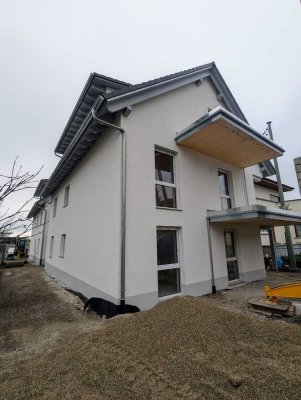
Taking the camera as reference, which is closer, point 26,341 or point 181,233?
point 26,341

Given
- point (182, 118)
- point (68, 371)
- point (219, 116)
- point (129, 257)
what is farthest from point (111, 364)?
point (182, 118)

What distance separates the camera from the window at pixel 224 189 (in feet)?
27.7

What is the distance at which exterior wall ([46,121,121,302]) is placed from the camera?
538 cm

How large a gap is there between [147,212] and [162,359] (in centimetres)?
351

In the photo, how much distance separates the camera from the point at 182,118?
7.48 metres

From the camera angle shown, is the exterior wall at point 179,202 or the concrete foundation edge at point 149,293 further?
the exterior wall at point 179,202

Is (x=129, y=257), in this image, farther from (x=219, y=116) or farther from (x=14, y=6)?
(x=14, y=6)

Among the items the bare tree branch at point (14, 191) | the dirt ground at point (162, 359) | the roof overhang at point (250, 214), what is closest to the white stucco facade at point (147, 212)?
the roof overhang at point (250, 214)

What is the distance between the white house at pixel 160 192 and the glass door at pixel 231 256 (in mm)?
40

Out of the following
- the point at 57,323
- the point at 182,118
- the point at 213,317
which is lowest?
the point at 57,323

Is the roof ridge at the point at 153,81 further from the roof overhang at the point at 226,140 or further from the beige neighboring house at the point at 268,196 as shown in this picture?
the beige neighboring house at the point at 268,196

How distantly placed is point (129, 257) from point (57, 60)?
792cm

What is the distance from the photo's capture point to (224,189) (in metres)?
8.73

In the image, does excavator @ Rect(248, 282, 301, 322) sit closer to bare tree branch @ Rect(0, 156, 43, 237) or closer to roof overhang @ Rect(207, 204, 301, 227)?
roof overhang @ Rect(207, 204, 301, 227)
